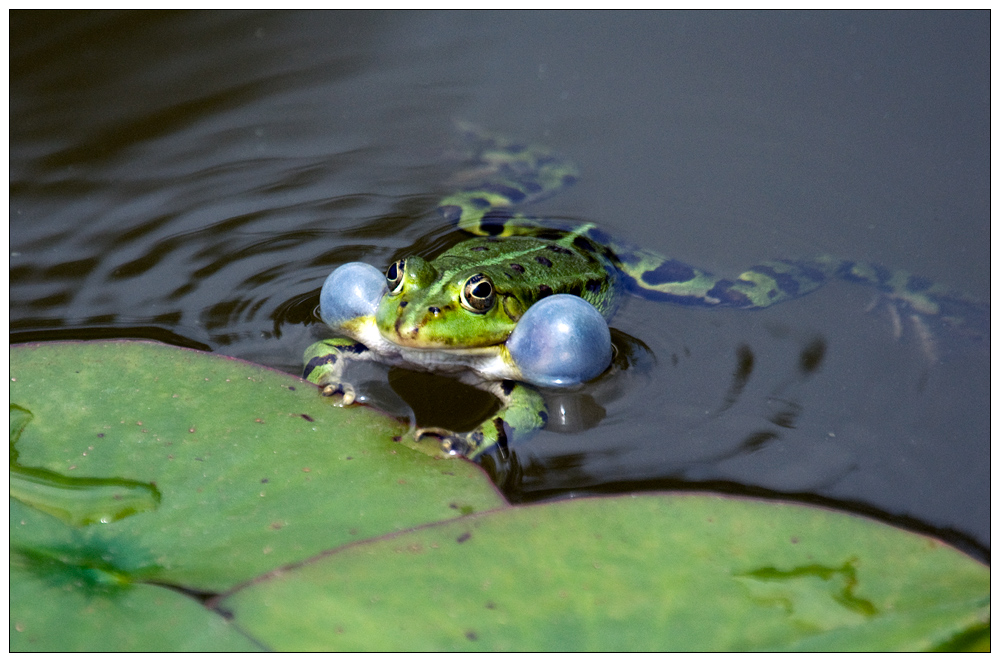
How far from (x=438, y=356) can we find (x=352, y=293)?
450mm

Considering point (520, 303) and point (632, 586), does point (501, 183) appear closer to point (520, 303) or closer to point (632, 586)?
point (520, 303)

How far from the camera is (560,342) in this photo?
299cm

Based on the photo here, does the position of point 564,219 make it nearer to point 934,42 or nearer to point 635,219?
point 635,219

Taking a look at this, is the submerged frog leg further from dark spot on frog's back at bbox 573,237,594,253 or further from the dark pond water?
the dark pond water

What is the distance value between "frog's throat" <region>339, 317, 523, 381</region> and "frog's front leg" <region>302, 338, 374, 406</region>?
0.06 meters

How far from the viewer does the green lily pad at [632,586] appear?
185 centimetres

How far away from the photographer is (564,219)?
4445 millimetres

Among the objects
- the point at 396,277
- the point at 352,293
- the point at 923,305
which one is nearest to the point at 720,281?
the point at 923,305

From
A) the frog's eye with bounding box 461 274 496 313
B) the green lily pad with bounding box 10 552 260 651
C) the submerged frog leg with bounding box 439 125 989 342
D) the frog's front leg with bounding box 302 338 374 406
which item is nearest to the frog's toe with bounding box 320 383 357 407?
the frog's front leg with bounding box 302 338 374 406

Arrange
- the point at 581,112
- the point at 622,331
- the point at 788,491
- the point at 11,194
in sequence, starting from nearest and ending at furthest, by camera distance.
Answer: the point at 788,491
the point at 622,331
the point at 11,194
the point at 581,112

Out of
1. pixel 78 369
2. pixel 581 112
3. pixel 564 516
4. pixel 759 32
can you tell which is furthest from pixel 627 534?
pixel 759 32

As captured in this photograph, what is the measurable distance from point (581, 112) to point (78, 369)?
141 inches

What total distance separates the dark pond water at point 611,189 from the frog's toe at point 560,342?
14 centimetres

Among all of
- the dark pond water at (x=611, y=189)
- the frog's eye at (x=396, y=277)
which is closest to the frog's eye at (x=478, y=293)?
the frog's eye at (x=396, y=277)
